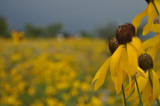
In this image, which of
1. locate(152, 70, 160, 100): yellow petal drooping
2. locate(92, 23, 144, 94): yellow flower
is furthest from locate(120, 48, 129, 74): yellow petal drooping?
locate(152, 70, 160, 100): yellow petal drooping

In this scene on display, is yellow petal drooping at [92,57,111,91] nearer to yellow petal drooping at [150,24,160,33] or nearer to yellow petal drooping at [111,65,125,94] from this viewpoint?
yellow petal drooping at [111,65,125,94]

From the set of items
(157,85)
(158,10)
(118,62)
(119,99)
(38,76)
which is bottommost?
(119,99)

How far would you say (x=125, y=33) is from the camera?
0.80 meters

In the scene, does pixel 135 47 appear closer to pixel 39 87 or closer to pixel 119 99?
pixel 119 99

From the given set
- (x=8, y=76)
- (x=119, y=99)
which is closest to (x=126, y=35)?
(x=119, y=99)

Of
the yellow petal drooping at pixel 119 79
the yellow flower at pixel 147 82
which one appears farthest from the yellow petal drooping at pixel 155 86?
the yellow petal drooping at pixel 119 79

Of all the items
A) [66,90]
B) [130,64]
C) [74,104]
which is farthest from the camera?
[66,90]

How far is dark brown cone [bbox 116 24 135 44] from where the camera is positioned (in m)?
0.79

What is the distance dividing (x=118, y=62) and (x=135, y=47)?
6cm

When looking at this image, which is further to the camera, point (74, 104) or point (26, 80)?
point (26, 80)

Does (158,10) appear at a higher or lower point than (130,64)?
higher

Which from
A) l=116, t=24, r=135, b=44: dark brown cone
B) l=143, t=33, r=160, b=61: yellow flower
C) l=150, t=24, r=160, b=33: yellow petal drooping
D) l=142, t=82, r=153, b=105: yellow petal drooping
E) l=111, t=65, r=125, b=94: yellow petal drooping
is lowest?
l=142, t=82, r=153, b=105: yellow petal drooping

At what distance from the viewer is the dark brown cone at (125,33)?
0.79 metres

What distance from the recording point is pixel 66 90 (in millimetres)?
3664
